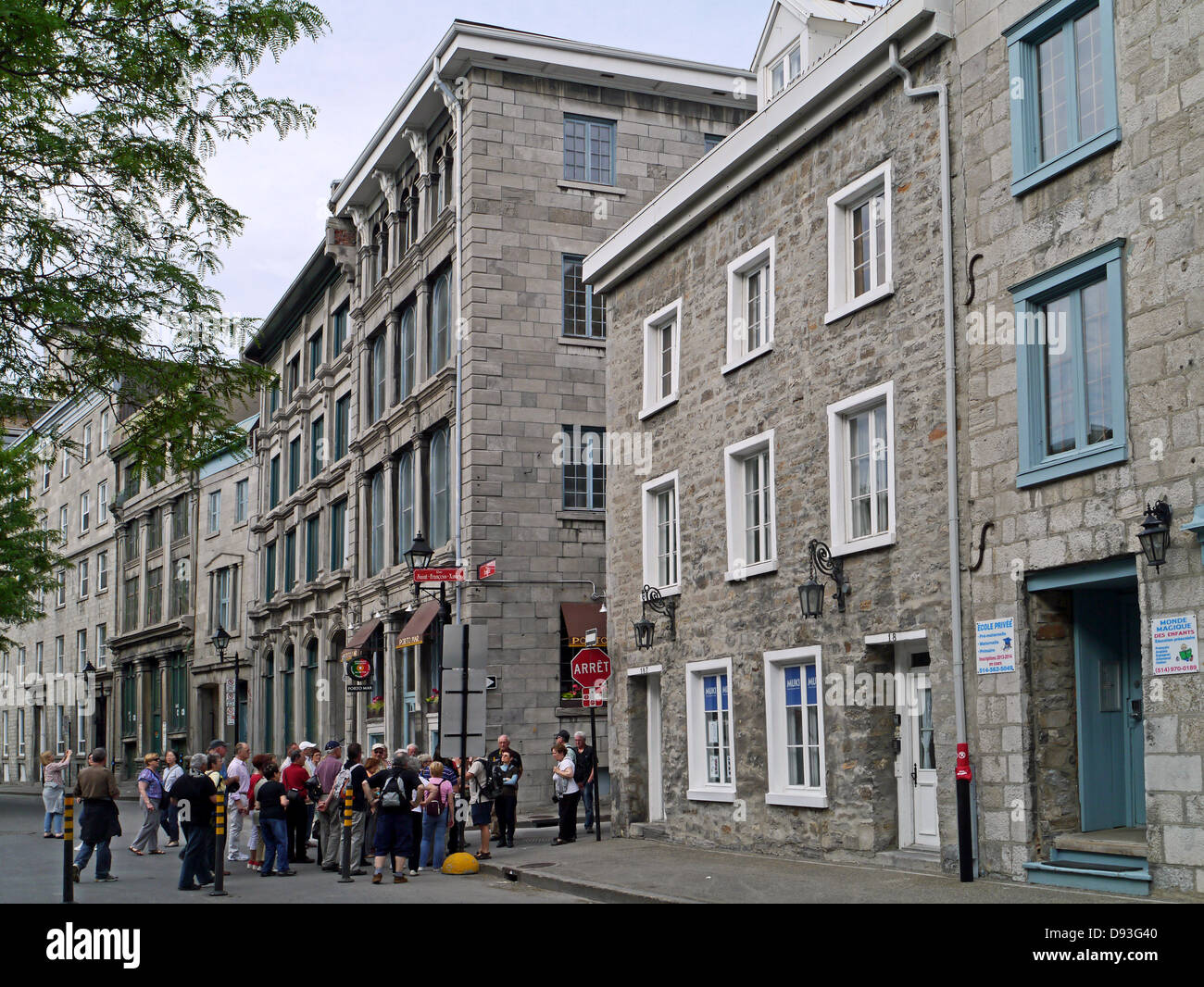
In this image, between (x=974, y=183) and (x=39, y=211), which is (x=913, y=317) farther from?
(x=39, y=211)

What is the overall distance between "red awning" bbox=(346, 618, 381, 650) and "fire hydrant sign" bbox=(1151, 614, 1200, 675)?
76.4ft

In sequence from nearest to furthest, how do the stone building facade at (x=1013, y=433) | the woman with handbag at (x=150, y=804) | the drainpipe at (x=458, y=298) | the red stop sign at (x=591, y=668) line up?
the stone building facade at (x=1013, y=433), the red stop sign at (x=591, y=668), the woman with handbag at (x=150, y=804), the drainpipe at (x=458, y=298)

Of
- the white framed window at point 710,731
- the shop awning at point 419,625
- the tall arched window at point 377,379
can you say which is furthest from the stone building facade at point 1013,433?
the tall arched window at point 377,379

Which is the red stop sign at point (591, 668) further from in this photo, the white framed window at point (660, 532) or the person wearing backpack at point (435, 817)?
the person wearing backpack at point (435, 817)

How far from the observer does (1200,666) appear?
38.4 ft

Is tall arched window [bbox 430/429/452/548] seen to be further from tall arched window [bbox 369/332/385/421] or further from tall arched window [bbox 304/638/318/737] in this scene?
tall arched window [bbox 304/638/318/737]

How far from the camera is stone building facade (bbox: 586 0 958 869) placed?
51.4ft

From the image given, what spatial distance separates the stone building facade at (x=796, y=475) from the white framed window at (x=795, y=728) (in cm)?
3

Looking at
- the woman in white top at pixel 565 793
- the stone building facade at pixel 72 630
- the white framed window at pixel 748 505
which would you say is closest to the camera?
the white framed window at pixel 748 505

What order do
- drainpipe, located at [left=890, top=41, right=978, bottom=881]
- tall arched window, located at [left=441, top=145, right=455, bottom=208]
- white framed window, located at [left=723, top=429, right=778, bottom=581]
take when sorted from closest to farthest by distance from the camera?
drainpipe, located at [left=890, top=41, right=978, bottom=881]
white framed window, located at [left=723, top=429, right=778, bottom=581]
tall arched window, located at [left=441, top=145, right=455, bottom=208]

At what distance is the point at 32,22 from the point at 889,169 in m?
9.09

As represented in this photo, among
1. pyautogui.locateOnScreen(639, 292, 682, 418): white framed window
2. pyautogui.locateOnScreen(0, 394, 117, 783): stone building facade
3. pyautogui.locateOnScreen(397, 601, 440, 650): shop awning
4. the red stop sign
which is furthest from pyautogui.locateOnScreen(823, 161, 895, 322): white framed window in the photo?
pyautogui.locateOnScreen(0, 394, 117, 783): stone building facade

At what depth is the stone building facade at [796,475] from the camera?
15656 mm
